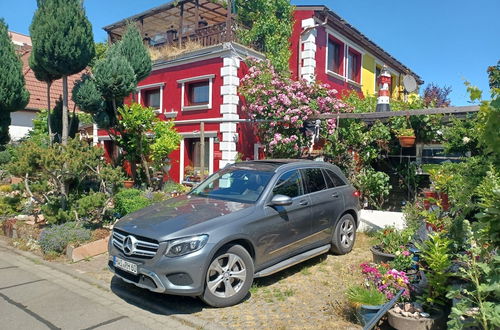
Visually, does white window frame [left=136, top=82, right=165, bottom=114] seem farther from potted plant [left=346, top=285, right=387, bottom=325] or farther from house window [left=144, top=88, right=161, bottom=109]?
potted plant [left=346, top=285, right=387, bottom=325]

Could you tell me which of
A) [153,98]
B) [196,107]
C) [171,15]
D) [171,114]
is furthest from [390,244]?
[171,15]

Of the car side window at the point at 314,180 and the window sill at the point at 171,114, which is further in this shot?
the window sill at the point at 171,114

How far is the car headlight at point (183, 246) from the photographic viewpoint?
4391 mm

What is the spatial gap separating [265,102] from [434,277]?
27.7ft

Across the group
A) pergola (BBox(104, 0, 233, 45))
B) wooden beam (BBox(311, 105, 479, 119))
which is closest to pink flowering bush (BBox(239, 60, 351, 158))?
wooden beam (BBox(311, 105, 479, 119))

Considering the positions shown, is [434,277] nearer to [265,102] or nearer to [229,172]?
[229,172]

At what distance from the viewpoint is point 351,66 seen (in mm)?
17953

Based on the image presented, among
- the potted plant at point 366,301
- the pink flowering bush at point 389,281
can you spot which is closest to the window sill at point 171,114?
the pink flowering bush at point 389,281

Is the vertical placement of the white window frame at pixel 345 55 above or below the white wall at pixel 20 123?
above

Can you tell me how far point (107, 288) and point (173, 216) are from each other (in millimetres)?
1546

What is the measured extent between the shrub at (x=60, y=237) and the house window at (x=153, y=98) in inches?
363

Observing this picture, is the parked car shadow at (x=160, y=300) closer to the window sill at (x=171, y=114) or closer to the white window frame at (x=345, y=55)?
the window sill at (x=171, y=114)

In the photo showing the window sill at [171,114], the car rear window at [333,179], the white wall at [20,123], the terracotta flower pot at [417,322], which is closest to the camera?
the terracotta flower pot at [417,322]

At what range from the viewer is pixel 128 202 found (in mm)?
8344
